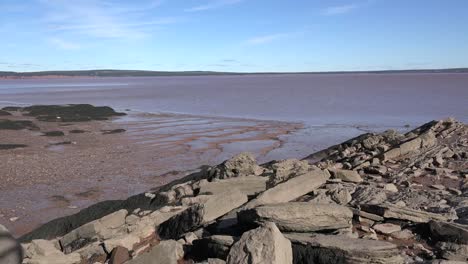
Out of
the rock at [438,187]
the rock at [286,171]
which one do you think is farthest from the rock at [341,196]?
the rock at [438,187]

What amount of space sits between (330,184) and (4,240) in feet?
19.8

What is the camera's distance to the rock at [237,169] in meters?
10.6

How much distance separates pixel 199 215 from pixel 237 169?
3.47 meters

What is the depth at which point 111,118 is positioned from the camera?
31.3 meters

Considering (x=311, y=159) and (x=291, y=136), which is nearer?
(x=311, y=159)

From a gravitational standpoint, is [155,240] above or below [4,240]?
below

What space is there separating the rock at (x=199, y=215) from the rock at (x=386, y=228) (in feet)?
7.09

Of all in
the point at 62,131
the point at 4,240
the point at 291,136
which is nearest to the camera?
the point at 4,240

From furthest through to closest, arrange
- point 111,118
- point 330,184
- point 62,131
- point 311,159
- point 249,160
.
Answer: point 111,118 < point 62,131 < point 311,159 < point 249,160 < point 330,184

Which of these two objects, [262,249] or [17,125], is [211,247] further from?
[17,125]

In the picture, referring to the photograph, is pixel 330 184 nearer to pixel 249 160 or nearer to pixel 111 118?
pixel 249 160

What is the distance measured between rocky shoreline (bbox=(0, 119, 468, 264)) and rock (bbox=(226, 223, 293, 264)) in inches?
0.5

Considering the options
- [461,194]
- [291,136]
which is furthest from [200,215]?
[291,136]

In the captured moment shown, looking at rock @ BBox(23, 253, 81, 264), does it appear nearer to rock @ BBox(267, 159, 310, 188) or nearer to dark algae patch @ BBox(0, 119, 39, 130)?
rock @ BBox(267, 159, 310, 188)
